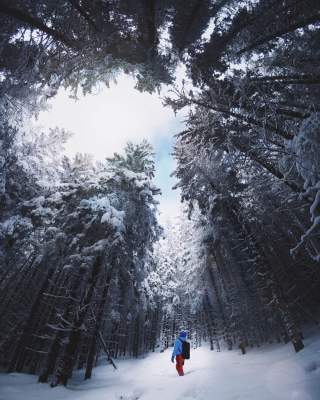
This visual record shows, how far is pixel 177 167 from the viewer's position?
1609 centimetres

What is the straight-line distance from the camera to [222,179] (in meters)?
13.3

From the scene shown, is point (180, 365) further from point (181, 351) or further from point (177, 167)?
point (177, 167)

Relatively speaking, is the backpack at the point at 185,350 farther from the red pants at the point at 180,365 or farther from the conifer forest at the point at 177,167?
Result: the conifer forest at the point at 177,167

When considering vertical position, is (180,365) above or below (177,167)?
below

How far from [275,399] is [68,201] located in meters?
11.2

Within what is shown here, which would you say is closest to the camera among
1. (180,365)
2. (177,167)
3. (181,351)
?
(180,365)

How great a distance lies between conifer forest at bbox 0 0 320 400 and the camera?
5426 millimetres

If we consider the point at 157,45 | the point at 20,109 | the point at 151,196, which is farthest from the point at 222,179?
the point at 20,109

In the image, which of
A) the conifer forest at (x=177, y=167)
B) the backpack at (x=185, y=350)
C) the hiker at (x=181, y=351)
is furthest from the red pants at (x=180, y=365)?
the conifer forest at (x=177, y=167)

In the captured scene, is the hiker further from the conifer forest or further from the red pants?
the conifer forest

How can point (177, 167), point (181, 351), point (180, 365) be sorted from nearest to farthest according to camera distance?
point (180, 365), point (181, 351), point (177, 167)

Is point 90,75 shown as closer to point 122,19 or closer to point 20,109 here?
point 122,19

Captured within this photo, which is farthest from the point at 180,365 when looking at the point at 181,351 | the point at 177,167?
the point at 177,167

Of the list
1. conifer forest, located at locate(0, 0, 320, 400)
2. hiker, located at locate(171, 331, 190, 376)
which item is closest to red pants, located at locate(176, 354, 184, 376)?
hiker, located at locate(171, 331, 190, 376)
